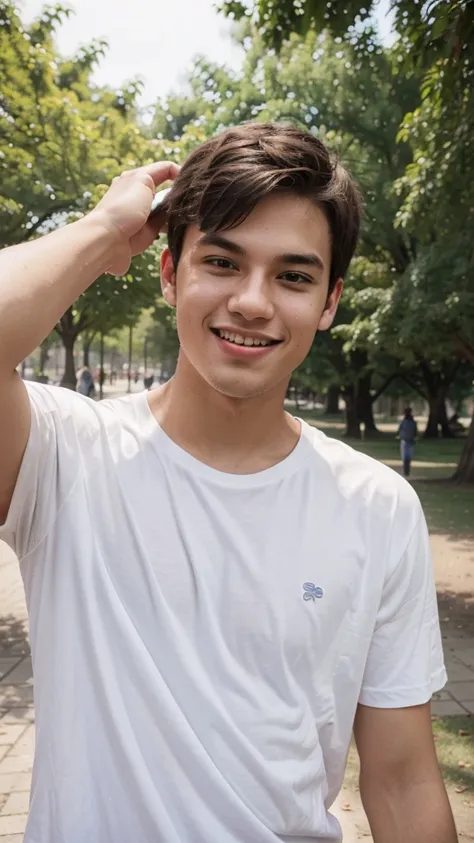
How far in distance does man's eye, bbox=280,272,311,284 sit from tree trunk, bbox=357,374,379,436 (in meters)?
31.4


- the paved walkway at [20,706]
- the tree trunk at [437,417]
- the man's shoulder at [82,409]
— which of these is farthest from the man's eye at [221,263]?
the tree trunk at [437,417]

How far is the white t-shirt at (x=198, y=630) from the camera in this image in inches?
59.6

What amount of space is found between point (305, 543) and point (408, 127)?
794cm

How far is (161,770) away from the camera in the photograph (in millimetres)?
1508

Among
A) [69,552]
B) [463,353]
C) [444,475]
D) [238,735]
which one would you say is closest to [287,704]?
[238,735]

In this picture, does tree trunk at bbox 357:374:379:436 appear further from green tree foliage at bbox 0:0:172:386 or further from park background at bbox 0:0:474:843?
green tree foliage at bbox 0:0:172:386

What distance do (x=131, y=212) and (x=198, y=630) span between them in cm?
86

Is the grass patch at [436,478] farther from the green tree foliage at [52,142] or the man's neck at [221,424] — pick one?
the man's neck at [221,424]

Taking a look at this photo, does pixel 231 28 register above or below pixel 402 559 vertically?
above

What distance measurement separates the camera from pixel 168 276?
1.92 m

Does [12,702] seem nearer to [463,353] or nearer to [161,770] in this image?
[161,770]

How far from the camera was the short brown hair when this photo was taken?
5.56 ft

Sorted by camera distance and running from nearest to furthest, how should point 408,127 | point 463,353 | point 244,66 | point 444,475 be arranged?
point 408,127
point 463,353
point 444,475
point 244,66

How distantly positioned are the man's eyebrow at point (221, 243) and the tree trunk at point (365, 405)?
103ft
